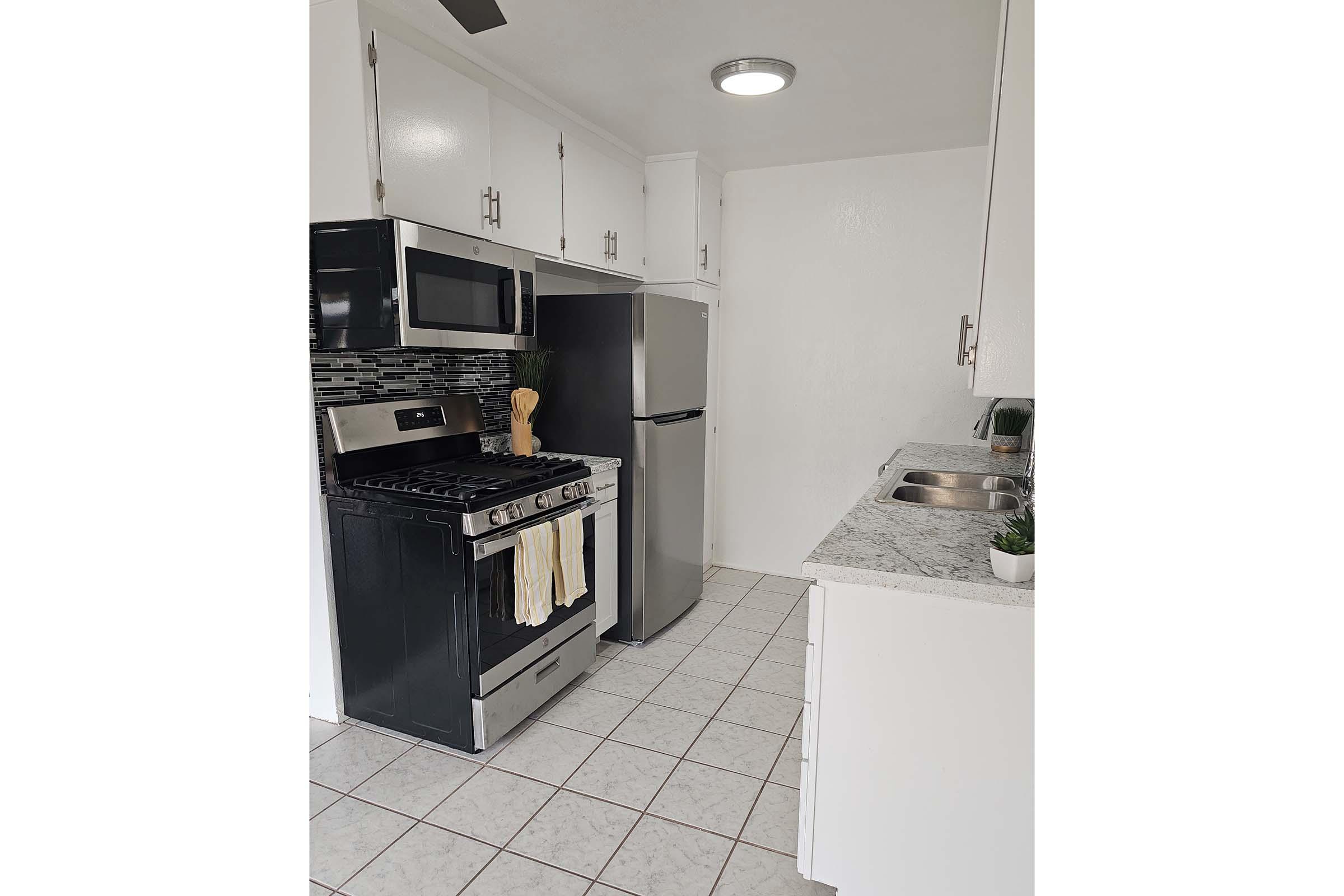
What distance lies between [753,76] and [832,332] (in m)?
1.64

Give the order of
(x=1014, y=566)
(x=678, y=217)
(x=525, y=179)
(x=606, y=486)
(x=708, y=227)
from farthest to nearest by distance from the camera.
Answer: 1. (x=708, y=227)
2. (x=678, y=217)
3. (x=606, y=486)
4. (x=525, y=179)
5. (x=1014, y=566)

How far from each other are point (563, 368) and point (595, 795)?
1.81 metres

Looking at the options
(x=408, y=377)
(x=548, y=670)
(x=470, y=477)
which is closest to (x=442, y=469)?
(x=470, y=477)

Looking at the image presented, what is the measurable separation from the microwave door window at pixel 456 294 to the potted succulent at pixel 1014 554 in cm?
180

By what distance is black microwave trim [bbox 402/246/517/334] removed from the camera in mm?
2186

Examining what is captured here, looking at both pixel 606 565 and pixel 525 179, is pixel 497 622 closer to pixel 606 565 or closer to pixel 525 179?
pixel 606 565

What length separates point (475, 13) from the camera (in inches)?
37.5

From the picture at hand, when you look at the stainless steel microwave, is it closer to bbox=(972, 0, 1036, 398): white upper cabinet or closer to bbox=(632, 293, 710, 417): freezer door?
bbox=(632, 293, 710, 417): freezer door

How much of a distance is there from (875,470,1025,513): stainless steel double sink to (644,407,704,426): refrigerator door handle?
108 centimetres

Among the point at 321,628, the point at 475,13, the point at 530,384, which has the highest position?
the point at 475,13
